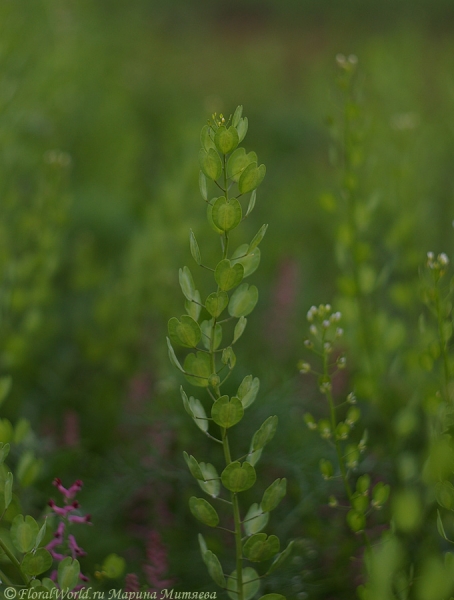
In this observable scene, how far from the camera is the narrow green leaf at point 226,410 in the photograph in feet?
1.32

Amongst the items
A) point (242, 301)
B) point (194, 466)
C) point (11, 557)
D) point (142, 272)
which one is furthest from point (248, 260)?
point (142, 272)

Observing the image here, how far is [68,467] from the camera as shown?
Answer: 0.70m

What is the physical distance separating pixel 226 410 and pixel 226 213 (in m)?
0.12

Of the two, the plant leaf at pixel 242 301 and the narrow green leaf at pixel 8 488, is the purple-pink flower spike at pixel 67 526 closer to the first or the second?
the narrow green leaf at pixel 8 488


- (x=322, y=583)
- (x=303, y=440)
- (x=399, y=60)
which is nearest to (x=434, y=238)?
(x=399, y=60)

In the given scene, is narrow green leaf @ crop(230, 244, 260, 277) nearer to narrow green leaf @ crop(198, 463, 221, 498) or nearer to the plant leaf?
the plant leaf

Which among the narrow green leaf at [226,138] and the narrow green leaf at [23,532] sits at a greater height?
the narrow green leaf at [226,138]

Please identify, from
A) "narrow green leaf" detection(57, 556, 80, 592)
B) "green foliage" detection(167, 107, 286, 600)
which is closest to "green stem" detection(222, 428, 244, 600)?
"green foliage" detection(167, 107, 286, 600)

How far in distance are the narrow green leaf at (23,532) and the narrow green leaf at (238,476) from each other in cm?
12

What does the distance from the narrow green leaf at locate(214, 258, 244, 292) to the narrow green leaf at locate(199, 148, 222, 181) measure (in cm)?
6

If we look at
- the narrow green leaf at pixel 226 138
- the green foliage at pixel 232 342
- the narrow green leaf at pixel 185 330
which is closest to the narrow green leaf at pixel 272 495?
the green foliage at pixel 232 342

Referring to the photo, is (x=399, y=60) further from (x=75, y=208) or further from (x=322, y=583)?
(x=322, y=583)

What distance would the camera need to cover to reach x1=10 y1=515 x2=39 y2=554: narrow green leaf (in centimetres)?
39

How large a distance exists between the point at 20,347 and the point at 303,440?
1.09 ft
